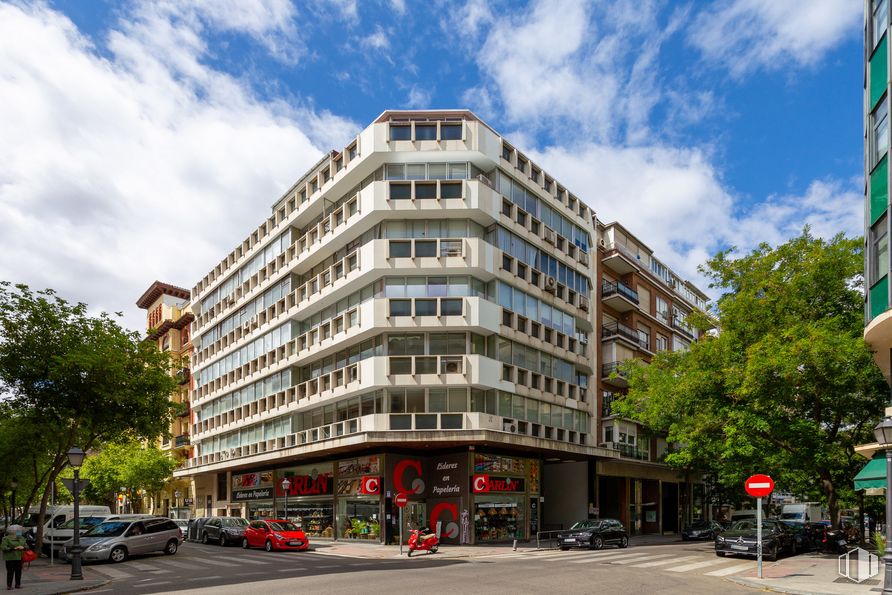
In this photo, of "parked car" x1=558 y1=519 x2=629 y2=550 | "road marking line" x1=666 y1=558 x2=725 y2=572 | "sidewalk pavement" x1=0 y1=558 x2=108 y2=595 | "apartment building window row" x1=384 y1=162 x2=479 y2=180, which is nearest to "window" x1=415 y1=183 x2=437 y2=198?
"apartment building window row" x1=384 y1=162 x2=479 y2=180

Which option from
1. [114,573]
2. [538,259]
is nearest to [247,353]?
[538,259]

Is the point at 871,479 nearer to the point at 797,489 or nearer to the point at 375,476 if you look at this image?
the point at 797,489

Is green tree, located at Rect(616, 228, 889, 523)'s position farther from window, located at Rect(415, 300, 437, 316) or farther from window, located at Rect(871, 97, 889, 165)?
window, located at Rect(415, 300, 437, 316)

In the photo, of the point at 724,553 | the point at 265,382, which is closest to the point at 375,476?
the point at 265,382

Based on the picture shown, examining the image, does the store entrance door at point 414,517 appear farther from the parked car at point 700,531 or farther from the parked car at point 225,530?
the parked car at point 700,531

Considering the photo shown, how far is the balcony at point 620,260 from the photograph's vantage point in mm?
48812

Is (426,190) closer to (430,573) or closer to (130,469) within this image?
(430,573)

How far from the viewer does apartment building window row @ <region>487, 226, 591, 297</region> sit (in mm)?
38406

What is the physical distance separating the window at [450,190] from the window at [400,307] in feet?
19.5

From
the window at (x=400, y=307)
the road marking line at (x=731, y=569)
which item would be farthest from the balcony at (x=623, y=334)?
the road marking line at (x=731, y=569)

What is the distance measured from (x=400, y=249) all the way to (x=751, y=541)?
67.9 feet

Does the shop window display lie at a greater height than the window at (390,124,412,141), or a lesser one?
lesser

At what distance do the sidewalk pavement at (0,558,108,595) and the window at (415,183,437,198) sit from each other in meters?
22.3

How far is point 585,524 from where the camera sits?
33281mm
